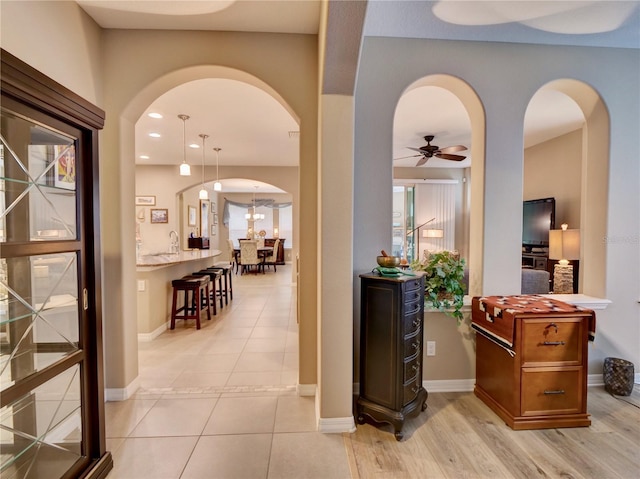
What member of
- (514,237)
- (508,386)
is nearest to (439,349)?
(508,386)

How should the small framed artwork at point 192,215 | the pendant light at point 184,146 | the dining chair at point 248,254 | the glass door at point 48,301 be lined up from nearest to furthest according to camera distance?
the glass door at point 48,301 < the pendant light at point 184,146 < the small framed artwork at point 192,215 < the dining chair at point 248,254

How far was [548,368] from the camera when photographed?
196 cm

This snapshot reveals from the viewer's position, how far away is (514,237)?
243 centimetres

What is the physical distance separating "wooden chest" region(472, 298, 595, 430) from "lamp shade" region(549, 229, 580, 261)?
1243 mm

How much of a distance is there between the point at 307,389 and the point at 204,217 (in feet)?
26.3

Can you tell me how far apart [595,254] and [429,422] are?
6.70 ft

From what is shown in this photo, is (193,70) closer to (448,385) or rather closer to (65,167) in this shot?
(65,167)

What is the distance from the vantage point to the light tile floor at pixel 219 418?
1.66 metres

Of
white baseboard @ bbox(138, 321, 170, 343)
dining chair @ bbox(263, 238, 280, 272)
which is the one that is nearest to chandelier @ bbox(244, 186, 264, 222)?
dining chair @ bbox(263, 238, 280, 272)

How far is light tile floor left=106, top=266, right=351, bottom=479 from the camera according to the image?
1656 mm

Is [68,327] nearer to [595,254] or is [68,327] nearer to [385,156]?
[385,156]

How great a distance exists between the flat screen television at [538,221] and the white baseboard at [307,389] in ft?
14.6

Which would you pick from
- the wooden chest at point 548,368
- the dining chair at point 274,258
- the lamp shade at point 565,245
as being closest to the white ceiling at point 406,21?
the lamp shade at point 565,245

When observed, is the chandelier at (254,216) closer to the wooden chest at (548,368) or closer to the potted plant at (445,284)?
the potted plant at (445,284)
